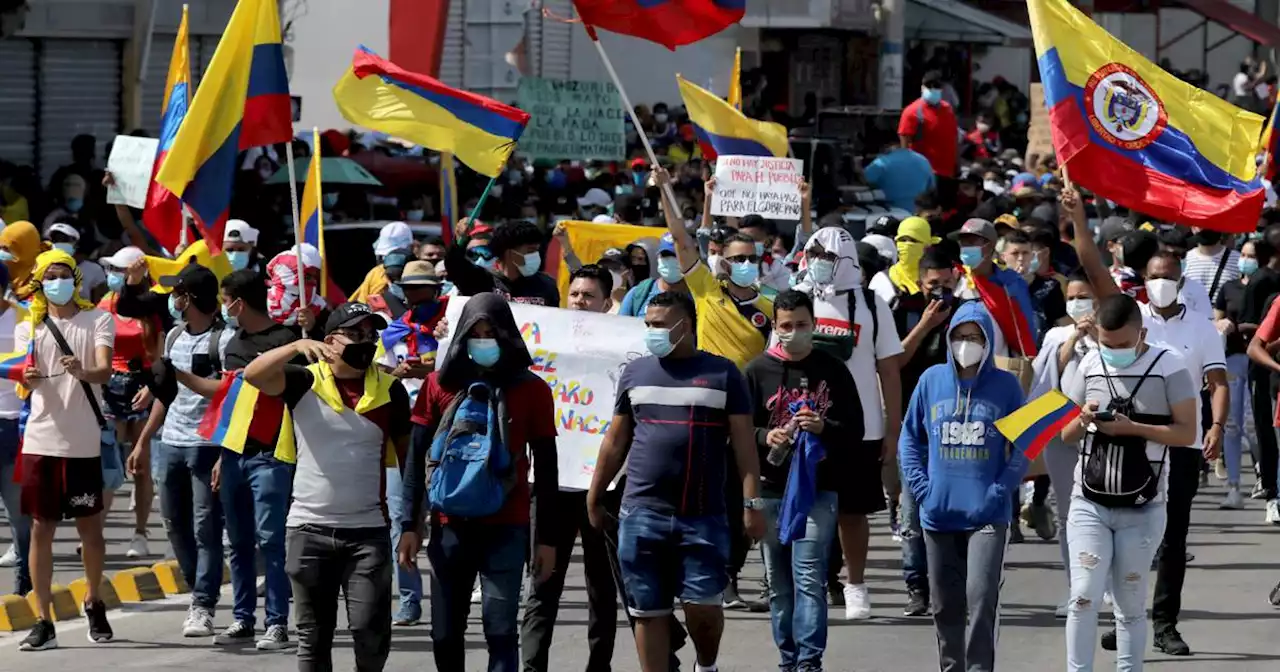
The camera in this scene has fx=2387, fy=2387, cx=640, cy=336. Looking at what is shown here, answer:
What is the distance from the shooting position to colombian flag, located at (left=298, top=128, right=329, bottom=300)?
14102mm

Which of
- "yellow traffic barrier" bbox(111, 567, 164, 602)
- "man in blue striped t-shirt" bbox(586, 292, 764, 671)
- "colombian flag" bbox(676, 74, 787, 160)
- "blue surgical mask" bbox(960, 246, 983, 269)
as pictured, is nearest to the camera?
"man in blue striped t-shirt" bbox(586, 292, 764, 671)

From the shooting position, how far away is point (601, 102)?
1886 centimetres

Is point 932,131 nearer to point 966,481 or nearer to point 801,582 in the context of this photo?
point 801,582

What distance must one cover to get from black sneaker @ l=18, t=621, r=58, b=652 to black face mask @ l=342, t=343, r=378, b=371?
269cm

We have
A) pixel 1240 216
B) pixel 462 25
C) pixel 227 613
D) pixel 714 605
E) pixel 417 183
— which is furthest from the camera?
pixel 462 25

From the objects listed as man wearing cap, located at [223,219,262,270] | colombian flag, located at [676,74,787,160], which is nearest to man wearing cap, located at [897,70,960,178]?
colombian flag, located at [676,74,787,160]

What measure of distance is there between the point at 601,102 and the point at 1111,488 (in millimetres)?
10147

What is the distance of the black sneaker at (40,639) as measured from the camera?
35.5 feet

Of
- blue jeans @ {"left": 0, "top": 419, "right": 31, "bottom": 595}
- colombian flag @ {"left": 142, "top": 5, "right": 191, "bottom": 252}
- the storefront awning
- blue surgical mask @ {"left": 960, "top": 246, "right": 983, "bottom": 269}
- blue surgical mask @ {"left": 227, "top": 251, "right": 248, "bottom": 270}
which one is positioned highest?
the storefront awning

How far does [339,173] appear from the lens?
23.8m

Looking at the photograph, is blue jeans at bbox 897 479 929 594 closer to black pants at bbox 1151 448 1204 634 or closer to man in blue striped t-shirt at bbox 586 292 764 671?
black pants at bbox 1151 448 1204 634

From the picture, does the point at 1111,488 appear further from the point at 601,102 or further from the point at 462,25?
the point at 462,25

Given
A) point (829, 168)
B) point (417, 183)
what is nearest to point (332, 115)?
point (417, 183)

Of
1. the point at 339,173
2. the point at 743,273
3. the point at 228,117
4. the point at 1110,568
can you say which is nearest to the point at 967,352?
the point at 1110,568
